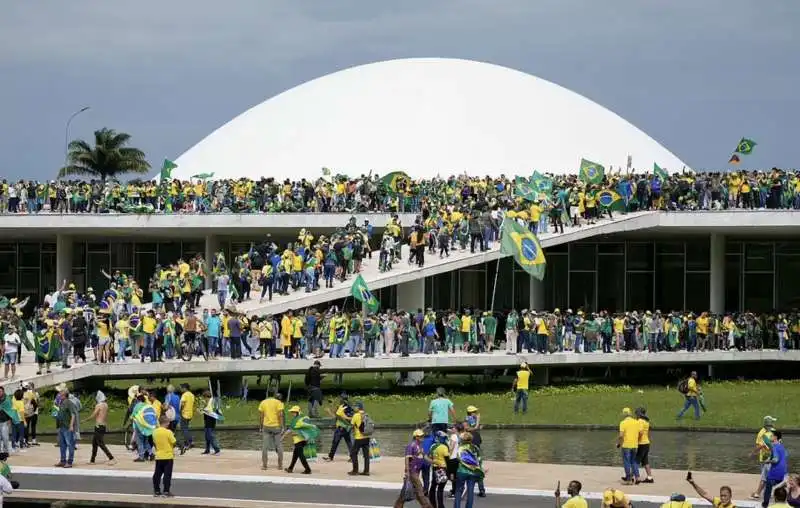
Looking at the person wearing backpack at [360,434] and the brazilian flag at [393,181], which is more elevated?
the brazilian flag at [393,181]

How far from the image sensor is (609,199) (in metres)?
40.0

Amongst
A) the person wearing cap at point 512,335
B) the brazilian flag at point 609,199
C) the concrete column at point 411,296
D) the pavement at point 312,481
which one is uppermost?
the brazilian flag at point 609,199

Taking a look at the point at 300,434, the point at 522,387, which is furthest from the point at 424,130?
the point at 300,434

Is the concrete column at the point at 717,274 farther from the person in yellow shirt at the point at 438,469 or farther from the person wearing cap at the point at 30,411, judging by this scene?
the person in yellow shirt at the point at 438,469

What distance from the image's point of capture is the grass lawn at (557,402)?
29594 mm

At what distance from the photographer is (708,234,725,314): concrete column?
43219 mm

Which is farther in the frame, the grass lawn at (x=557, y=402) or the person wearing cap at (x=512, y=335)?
the person wearing cap at (x=512, y=335)

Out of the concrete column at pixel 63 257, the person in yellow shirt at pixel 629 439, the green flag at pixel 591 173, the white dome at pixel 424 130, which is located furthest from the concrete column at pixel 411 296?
the person in yellow shirt at pixel 629 439

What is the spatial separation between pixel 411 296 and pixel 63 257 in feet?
47.3

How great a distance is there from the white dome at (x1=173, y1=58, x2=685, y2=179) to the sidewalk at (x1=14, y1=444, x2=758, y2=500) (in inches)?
1295

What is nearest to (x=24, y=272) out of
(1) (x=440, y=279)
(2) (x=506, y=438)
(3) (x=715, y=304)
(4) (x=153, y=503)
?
(1) (x=440, y=279)

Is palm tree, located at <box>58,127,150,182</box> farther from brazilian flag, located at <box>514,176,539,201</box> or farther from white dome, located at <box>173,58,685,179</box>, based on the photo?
brazilian flag, located at <box>514,176,539,201</box>

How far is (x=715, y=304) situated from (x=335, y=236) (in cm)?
1276

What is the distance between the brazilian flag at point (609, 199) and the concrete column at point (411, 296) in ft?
17.5
